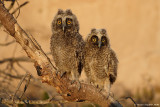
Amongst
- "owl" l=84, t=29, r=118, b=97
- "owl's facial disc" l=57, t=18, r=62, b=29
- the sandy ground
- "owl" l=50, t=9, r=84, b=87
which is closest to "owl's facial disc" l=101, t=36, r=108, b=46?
"owl" l=84, t=29, r=118, b=97

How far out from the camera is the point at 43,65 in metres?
2.76

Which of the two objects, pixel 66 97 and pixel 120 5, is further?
pixel 120 5

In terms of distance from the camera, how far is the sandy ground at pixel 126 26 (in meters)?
12.2

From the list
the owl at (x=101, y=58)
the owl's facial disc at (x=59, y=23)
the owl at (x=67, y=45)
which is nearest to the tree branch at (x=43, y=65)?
the owl at (x=67, y=45)

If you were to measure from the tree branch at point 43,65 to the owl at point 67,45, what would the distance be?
555mm

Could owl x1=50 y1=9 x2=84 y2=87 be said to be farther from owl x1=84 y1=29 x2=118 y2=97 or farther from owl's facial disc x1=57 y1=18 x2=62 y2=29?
owl x1=84 y1=29 x2=118 y2=97

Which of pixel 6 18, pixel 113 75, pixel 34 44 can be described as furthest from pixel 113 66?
pixel 6 18

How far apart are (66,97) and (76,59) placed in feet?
2.60

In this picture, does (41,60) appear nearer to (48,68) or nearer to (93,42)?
(48,68)

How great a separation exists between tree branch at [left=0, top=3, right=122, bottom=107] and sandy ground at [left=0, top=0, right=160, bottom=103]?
9346 mm

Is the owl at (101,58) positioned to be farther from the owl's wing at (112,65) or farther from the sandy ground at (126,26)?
the sandy ground at (126,26)

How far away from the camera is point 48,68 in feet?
9.04

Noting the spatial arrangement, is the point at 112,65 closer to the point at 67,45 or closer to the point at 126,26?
the point at 67,45

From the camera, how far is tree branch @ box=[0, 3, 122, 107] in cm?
271
